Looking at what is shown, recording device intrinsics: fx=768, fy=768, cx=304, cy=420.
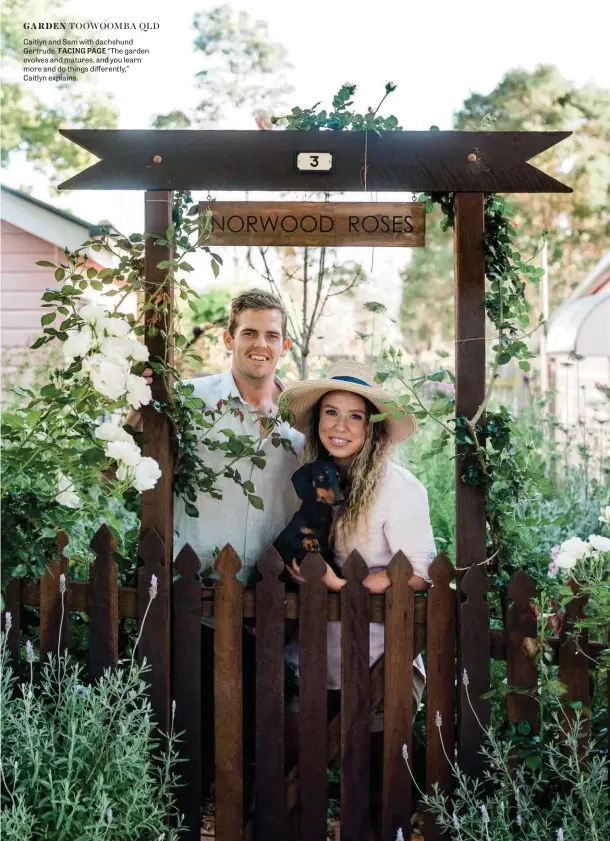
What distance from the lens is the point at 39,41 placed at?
9.41ft

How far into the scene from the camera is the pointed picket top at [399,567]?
2.52 metres

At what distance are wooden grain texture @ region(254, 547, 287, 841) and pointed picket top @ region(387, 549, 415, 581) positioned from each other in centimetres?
37

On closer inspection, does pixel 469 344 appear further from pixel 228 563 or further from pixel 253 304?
pixel 228 563

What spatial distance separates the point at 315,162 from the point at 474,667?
69.7 inches

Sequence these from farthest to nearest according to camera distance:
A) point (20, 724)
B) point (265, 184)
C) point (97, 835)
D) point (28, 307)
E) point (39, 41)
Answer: point (28, 307)
point (39, 41)
point (265, 184)
point (20, 724)
point (97, 835)

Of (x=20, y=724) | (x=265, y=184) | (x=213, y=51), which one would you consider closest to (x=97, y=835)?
(x=20, y=724)

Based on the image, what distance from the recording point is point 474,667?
2521 millimetres

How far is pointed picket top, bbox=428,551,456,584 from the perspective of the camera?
2.52m

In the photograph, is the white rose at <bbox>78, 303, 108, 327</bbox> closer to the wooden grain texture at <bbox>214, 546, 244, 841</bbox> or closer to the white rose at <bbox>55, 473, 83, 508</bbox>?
the white rose at <bbox>55, 473, 83, 508</bbox>

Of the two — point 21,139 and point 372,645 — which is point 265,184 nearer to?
point 372,645

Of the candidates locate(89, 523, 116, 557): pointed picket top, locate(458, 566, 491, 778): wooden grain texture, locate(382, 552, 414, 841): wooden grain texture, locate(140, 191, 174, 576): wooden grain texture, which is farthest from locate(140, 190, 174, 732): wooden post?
locate(458, 566, 491, 778): wooden grain texture

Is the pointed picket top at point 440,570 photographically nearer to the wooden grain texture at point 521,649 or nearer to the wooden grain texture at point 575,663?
the wooden grain texture at point 521,649

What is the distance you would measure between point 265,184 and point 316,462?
0.98m

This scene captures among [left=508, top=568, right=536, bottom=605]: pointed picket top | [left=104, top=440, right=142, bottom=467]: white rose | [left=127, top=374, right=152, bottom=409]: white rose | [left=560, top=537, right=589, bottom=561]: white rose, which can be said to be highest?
[left=127, top=374, right=152, bottom=409]: white rose
